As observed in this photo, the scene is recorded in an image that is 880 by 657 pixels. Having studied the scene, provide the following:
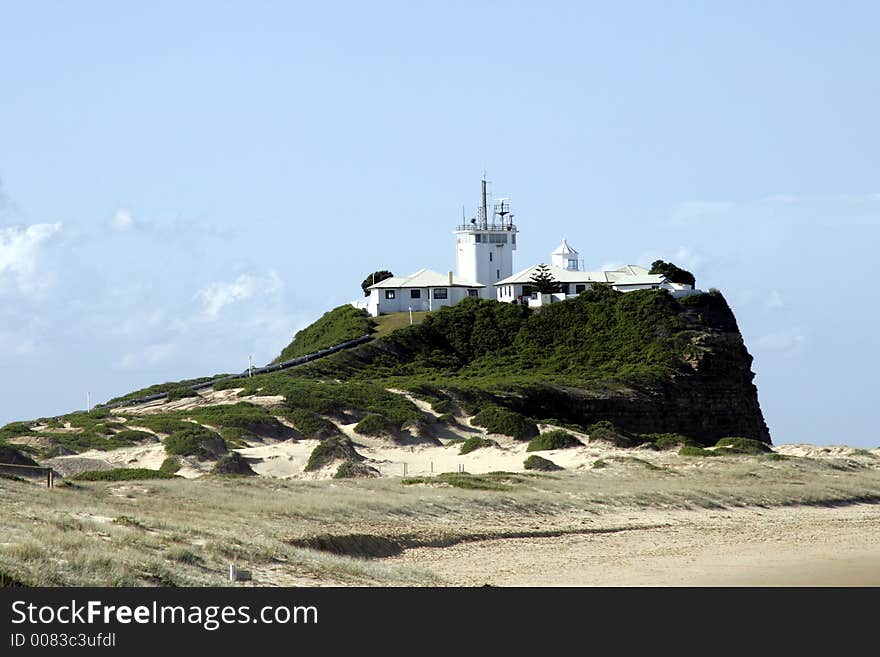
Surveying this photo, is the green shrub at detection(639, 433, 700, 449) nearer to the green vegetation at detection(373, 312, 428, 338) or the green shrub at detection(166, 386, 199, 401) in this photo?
the green shrub at detection(166, 386, 199, 401)

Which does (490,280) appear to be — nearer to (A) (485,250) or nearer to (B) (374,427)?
(A) (485,250)

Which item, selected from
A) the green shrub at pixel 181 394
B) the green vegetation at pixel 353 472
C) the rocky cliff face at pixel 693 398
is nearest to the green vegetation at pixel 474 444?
the green vegetation at pixel 353 472

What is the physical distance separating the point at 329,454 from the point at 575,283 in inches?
1633

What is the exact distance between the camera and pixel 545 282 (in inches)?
3312

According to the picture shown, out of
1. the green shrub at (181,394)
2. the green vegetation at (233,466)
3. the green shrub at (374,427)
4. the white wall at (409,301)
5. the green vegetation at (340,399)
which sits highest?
the white wall at (409,301)

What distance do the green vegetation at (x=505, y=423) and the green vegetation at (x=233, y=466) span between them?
43.9 feet

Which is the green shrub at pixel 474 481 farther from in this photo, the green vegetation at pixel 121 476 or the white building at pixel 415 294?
the white building at pixel 415 294

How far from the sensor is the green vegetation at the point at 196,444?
45.1 metres

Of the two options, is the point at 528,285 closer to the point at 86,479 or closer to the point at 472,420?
the point at 472,420

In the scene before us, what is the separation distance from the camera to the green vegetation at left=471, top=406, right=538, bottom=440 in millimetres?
54250

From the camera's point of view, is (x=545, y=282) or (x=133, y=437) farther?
(x=545, y=282)

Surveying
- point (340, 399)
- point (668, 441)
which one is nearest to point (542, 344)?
point (340, 399)
